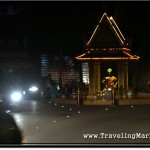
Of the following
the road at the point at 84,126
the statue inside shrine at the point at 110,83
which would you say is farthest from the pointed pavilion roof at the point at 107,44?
the road at the point at 84,126

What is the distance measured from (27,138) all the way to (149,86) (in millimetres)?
25975

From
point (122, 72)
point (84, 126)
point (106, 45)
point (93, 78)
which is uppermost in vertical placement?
point (106, 45)

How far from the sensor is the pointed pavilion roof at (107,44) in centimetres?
2889

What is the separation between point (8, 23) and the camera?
41.7m

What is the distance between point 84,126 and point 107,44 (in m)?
12.2

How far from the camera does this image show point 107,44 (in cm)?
2930

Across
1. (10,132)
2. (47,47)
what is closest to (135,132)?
(10,132)

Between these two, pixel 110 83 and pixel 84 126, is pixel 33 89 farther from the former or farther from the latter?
pixel 84 126

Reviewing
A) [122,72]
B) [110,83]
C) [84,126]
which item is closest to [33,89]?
[110,83]

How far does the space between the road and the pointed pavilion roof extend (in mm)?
5690

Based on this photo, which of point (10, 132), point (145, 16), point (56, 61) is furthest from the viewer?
point (56, 61)

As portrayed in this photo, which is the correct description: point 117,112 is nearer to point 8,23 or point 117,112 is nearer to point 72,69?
point 72,69

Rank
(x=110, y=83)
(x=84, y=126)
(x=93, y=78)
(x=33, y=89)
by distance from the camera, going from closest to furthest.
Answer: (x=84, y=126) < (x=93, y=78) < (x=110, y=83) < (x=33, y=89)

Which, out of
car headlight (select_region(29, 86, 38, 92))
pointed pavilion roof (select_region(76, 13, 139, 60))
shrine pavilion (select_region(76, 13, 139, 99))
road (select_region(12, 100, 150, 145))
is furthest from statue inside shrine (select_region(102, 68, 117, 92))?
car headlight (select_region(29, 86, 38, 92))
